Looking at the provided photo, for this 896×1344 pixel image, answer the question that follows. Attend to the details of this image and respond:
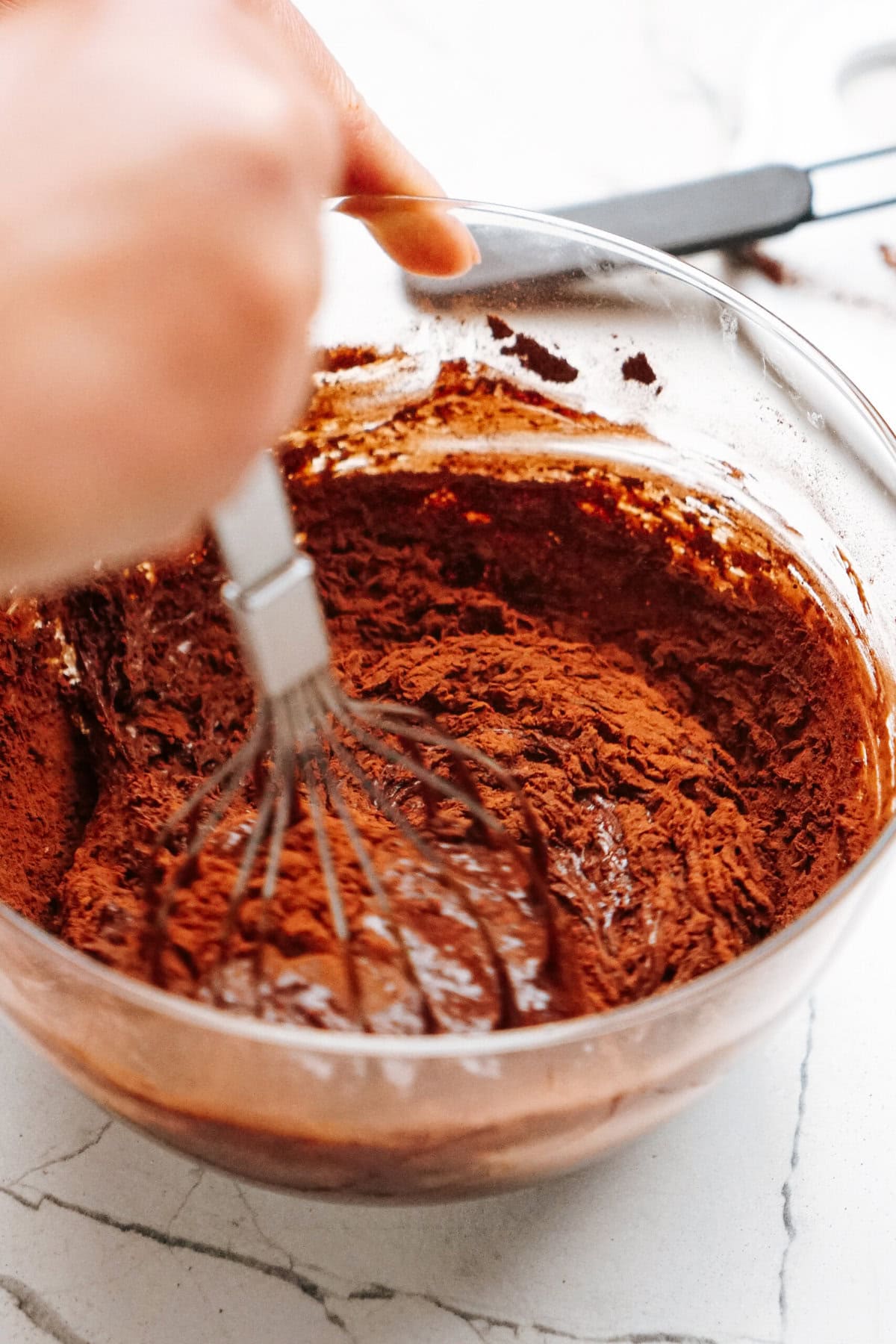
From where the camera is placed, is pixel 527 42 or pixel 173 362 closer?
pixel 173 362

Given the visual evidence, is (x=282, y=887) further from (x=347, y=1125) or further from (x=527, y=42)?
(x=527, y=42)

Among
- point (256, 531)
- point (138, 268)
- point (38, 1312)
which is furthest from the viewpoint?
point (38, 1312)

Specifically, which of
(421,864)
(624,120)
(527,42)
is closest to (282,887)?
(421,864)

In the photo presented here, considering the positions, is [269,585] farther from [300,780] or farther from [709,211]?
[709,211]

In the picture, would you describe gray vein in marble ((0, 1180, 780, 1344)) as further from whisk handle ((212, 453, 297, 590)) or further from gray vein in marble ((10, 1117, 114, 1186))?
whisk handle ((212, 453, 297, 590))

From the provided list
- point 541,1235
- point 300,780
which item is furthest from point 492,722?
point 541,1235

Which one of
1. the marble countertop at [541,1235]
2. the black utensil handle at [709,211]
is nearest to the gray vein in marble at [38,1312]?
the marble countertop at [541,1235]
